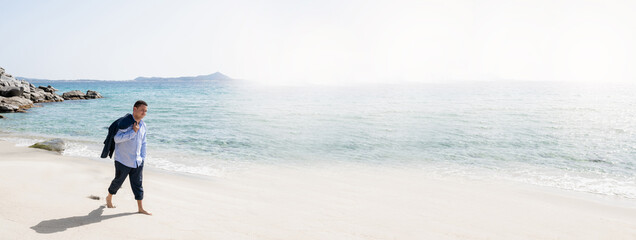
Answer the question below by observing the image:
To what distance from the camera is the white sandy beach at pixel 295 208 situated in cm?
560

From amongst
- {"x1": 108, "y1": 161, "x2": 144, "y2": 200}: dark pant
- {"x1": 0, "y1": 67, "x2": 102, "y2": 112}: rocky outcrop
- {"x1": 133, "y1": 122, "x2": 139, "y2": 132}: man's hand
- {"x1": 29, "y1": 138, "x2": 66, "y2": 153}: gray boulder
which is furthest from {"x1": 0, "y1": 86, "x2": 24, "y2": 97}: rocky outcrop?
{"x1": 133, "y1": 122, "x2": 139, "y2": 132}: man's hand

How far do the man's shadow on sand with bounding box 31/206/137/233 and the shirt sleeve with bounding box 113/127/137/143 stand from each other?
4.69 feet

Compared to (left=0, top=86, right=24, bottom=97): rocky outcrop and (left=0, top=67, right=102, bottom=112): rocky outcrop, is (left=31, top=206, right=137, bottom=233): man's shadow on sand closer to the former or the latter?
(left=0, top=67, right=102, bottom=112): rocky outcrop

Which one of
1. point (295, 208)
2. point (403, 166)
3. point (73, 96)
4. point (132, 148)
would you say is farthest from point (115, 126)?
point (73, 96)

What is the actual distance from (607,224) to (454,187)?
373 cm

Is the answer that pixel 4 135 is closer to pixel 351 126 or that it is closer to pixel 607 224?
pixel 351 126

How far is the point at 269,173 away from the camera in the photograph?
1178 cm

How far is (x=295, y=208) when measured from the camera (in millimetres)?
7668

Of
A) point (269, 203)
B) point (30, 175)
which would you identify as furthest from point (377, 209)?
point (30, 175)

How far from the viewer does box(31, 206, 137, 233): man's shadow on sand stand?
5.07 meters

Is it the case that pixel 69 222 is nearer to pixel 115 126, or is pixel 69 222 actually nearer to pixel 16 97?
pixel 115 126

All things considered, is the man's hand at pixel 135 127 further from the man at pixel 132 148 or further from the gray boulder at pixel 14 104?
the gray boulder at pixel 14 104

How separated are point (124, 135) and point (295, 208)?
3907mm

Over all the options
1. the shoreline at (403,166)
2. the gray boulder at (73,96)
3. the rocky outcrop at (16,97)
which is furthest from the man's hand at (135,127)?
the gray boulder at (73,96)
